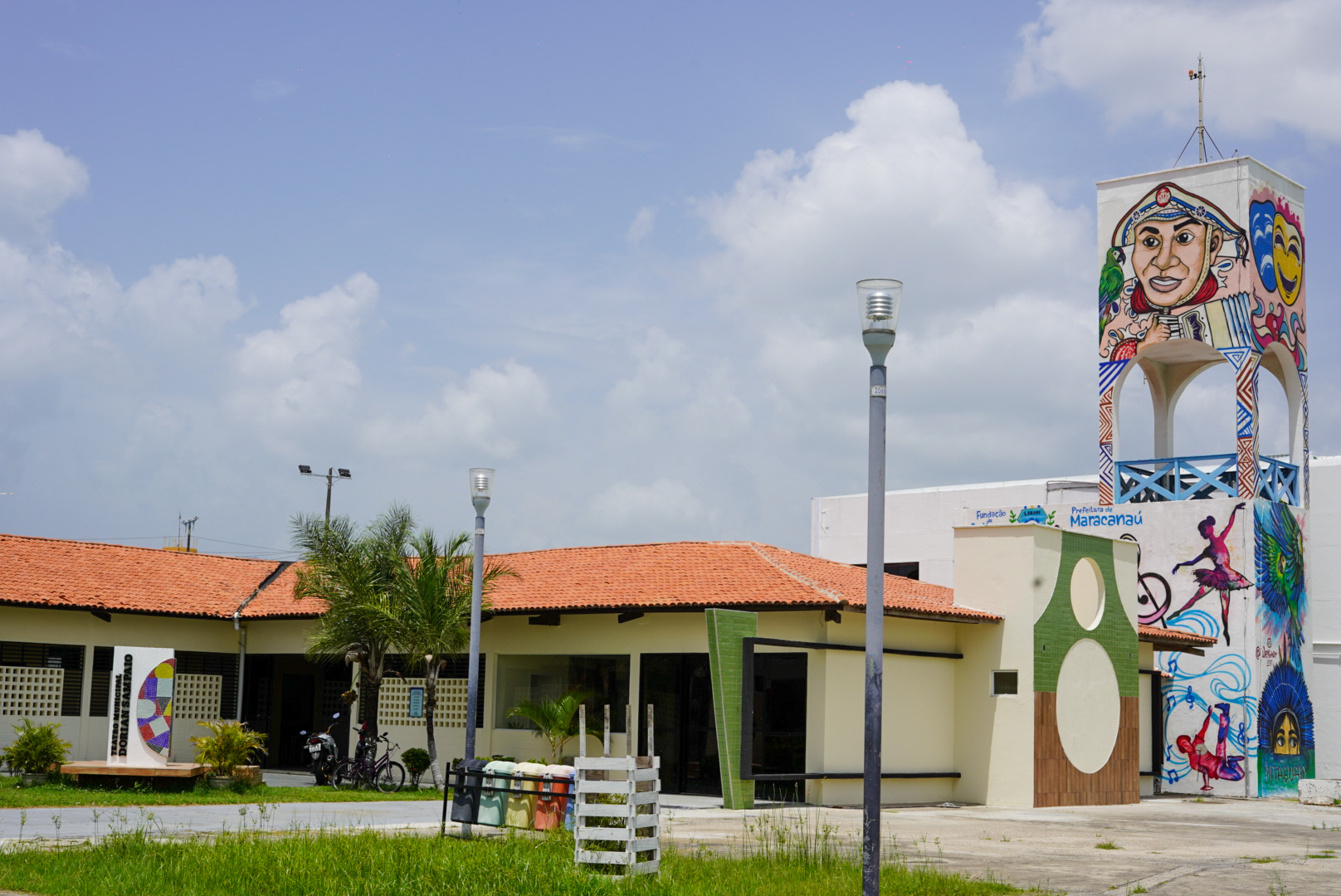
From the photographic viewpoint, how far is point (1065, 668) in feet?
79.5

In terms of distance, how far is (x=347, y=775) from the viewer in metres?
22.9

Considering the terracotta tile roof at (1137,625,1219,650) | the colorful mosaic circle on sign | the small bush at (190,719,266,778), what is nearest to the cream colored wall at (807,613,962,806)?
the terracotta tile roof at (1137,625,1219,650)

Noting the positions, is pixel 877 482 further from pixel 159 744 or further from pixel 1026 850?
pixel 159 744

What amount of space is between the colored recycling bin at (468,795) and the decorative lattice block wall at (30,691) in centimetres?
1429

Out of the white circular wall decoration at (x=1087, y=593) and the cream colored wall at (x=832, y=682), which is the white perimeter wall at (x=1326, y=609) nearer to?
the white circular wall decoration at (x=1087, y=593)

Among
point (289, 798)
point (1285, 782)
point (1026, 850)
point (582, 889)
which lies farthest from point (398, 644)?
point (1285, 782)

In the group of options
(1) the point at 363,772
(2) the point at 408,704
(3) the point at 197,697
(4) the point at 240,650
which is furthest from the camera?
(4) the point at 240,650

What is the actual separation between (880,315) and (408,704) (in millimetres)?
19476

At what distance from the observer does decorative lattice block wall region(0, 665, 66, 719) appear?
25.8 meters

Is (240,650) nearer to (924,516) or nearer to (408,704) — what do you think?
(408,704)

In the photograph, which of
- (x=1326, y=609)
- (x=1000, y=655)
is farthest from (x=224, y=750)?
(x=1326, y=609)

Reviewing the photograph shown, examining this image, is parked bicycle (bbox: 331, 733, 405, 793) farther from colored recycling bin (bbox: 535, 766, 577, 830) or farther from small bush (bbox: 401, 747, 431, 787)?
colored recycling bin (bbox: 535, 766, 577, 830)

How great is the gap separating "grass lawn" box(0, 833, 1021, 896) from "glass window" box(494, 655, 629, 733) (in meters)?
11.1

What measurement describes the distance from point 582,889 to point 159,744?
13.0 metres
